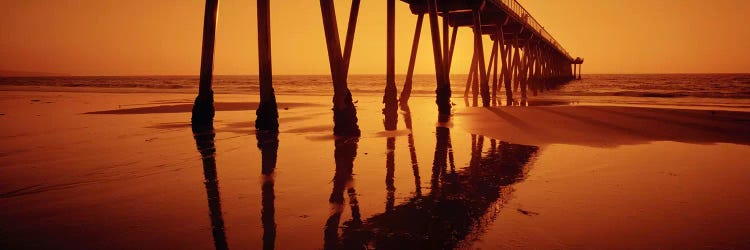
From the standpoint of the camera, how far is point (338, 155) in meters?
5.84

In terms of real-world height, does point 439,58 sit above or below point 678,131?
above

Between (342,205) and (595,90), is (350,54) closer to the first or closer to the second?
(342,205)

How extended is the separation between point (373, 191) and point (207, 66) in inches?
212

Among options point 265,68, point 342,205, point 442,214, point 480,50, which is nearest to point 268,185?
point 342,205

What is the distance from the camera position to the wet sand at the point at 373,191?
2822mm

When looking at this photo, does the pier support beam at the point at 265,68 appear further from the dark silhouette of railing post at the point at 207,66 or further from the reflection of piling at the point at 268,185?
the dark silhouette of railing post at the point at 207,66

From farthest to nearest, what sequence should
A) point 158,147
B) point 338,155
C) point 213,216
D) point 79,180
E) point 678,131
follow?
1. point 678,131
2. point 158,147
3. point 338,155
4. point 79,180
5. point 213,216

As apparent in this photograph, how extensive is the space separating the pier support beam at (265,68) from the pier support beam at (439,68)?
5.11 m


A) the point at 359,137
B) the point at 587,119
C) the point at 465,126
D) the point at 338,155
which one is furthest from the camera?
the point at 587,119

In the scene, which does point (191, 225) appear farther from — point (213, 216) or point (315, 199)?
point (315, 199)

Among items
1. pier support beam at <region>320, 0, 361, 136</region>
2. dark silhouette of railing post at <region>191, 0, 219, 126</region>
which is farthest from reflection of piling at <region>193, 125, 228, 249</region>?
pier support beam at <region>320, 0, 361, 136</region>

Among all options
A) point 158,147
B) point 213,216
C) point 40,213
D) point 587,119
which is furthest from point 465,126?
point 40,213

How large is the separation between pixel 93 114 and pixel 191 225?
35.9 feet

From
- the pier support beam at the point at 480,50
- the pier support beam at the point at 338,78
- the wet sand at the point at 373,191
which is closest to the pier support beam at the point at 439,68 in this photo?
the pier support beam at the point at 480,50
